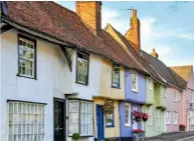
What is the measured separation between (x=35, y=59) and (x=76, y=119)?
15.9ft

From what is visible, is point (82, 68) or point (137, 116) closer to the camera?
point (82, 68)

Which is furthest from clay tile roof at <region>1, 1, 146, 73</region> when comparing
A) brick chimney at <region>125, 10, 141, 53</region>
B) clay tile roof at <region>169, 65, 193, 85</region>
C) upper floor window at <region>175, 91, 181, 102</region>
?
clay tile roof at <region>169, 65, 193, 85</region>

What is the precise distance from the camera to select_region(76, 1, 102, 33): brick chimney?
87.7ft

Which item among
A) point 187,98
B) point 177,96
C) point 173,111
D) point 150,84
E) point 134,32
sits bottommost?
point 173,111

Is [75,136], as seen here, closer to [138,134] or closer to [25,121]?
[25,121]

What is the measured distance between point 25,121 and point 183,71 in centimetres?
3900

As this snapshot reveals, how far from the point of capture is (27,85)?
17172 mm

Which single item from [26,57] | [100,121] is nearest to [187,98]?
[100,121]

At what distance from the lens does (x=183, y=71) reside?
53406 mm

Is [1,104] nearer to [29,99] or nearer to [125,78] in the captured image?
[29,99]

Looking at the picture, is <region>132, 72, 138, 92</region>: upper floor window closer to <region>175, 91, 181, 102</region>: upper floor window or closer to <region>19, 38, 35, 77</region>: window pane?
<region>19, 38, 35, 77</region>: window pane

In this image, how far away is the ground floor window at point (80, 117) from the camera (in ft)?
69.2

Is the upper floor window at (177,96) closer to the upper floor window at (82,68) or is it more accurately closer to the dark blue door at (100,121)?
the dark blue door at (100,121)

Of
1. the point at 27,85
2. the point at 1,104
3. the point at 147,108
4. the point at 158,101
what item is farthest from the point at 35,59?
the point at 158,101
